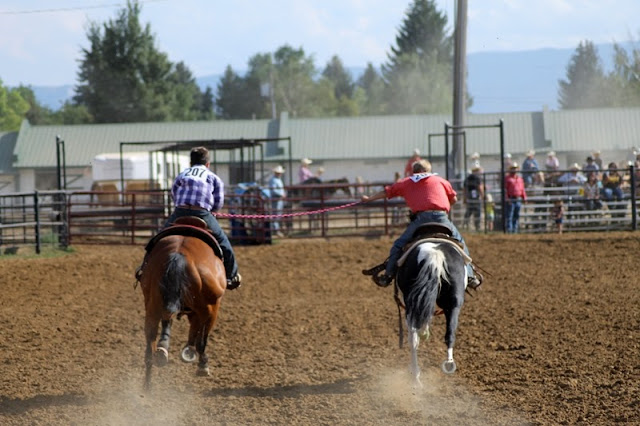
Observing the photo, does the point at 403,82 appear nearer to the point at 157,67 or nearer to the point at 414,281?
the point at 157,67

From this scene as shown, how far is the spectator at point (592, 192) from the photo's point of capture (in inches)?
819

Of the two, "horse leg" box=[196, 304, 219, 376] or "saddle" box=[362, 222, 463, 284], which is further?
"saddle" box=[362, 222, 463, 284]

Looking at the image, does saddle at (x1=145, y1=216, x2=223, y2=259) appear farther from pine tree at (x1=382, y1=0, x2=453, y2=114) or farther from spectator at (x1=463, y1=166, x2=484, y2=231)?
pine tree at (x1=382, y1=0, x2=453, y2=114)

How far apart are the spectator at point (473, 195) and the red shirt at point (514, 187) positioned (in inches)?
32.4

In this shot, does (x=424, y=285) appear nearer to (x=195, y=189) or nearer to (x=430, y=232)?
(x=430, y=232)

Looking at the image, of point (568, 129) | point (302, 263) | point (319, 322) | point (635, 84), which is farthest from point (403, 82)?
point (319, 322)

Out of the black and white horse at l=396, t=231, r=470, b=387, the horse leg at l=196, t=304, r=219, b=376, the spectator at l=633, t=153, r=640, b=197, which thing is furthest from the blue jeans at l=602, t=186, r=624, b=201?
the horse leg at l=196, t=304, r=219, b=376

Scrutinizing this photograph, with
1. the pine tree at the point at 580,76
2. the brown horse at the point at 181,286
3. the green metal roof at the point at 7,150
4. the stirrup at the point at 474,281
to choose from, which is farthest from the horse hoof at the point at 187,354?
the pine tree at the point at 580,76

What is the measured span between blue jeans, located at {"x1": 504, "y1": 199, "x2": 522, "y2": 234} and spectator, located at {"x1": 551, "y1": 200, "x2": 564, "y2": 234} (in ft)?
2.56

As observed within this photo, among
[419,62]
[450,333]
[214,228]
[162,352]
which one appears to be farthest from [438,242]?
[419,62]

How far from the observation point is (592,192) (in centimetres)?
2089

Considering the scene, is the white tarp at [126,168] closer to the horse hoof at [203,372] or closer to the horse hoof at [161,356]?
the horse hoof at [203,372]

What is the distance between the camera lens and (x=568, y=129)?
47.0 meters

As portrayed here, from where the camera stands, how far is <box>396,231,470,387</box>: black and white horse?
24.8 ft
